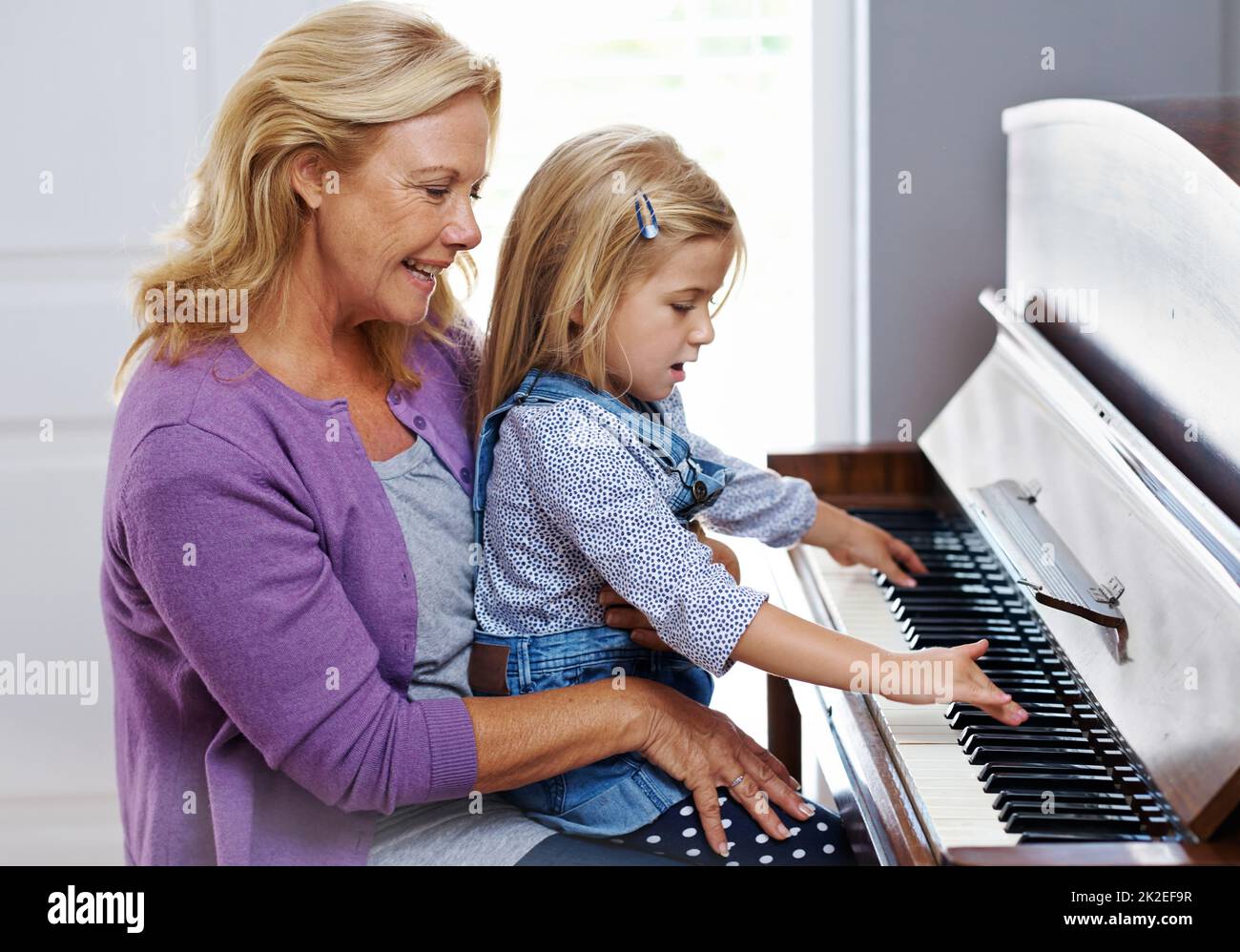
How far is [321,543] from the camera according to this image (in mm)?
1282

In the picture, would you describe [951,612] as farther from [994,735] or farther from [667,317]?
[667,317]

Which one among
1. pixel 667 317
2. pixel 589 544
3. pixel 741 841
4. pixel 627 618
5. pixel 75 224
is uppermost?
pixel 75 224

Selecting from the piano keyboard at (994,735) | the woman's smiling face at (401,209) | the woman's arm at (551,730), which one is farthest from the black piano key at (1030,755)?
the woman's smiling face at (401,209)

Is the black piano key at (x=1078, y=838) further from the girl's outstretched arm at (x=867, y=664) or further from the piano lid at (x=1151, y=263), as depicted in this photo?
the piano lid at (x=1151, y=263)

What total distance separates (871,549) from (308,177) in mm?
875

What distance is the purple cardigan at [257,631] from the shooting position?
3.84 feet

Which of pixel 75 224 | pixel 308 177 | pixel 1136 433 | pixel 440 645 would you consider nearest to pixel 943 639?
pixel 1136 433

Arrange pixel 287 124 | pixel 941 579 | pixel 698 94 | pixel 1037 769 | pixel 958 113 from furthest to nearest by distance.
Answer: pixel 698 94 < pixel 958 113 < pixel 941 579 < pixel 287 124 < pixel 1037 769

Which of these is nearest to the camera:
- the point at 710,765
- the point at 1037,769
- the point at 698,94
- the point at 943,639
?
the point at 1037,769

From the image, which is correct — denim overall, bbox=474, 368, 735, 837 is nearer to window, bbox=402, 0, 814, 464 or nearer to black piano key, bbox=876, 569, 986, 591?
black piano key, bbox=876, 569, 986, 591

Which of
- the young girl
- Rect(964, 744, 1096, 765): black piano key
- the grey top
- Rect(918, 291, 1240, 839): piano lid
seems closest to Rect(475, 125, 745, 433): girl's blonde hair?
the young girl

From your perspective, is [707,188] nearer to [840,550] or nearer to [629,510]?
[629,510]

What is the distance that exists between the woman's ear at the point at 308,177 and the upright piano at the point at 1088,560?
A: 0.77 meters

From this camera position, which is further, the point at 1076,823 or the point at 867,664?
the point at 867,664
